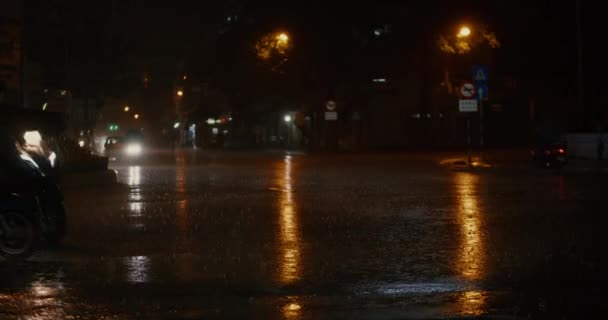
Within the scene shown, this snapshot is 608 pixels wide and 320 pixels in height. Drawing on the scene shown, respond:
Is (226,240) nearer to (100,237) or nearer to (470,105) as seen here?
(100,237)

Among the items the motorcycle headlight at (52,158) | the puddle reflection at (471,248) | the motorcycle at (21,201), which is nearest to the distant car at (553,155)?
the puddle reflection at (471,248)

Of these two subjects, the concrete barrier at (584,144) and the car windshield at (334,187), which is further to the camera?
the concrete barrier at (584,144)

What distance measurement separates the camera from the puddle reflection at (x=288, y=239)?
10.5 metres

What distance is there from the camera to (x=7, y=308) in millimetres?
8531

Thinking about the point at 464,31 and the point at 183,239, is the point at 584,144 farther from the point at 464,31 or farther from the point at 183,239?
the point at 183,239

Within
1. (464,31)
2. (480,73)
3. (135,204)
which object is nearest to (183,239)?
(135,204)

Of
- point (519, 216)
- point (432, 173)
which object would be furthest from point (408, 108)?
point (519, 216)

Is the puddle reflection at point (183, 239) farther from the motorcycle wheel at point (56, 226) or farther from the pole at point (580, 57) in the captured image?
the pole at point (580, 57)

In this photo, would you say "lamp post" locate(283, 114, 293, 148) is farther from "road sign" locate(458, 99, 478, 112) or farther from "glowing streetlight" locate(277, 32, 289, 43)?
"road sign" locate(458, 99, 478, 112)

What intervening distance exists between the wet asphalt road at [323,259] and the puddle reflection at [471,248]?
0.09ft

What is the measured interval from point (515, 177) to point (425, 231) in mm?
15906

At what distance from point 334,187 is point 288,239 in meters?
12.0

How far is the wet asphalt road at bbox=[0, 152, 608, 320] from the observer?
8.60 m

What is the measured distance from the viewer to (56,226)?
12273mm
